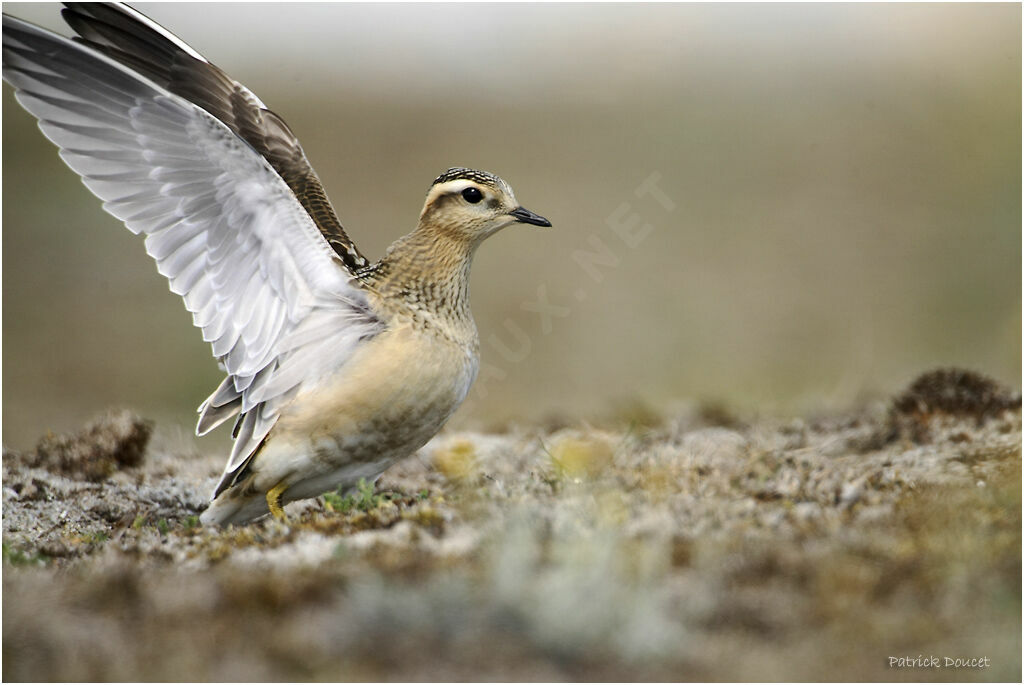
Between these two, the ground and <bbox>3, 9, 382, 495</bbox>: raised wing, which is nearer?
the ground

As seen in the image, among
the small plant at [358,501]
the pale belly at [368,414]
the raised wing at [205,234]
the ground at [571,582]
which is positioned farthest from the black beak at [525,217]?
the small plant at [358,501]

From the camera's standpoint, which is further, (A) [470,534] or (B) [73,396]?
(B) [73,396]

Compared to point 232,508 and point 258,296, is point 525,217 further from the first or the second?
point 232,508

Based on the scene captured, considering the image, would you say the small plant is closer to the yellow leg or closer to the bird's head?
the yellow leg

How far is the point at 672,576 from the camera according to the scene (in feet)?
14.8

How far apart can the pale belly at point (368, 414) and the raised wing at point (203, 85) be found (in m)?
1.05

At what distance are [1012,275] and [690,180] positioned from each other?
6989 mm

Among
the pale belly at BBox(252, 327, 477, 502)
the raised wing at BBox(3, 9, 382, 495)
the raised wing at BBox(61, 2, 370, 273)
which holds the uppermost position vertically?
the raised wing at BBox(61, 2, 370, 273)

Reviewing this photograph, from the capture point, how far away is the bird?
6.34 meters

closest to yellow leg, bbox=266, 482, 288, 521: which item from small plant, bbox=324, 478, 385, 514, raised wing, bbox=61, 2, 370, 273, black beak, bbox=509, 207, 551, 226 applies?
small plant, bbox=324, 478, 385, 514

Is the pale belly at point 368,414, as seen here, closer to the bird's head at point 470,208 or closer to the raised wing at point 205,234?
the raised wing at point 205,234

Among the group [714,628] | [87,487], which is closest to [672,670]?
[714,628]

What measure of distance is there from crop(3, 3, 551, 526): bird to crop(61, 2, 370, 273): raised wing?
2.13ft

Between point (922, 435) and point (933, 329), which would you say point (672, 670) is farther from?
point (933, 329)
